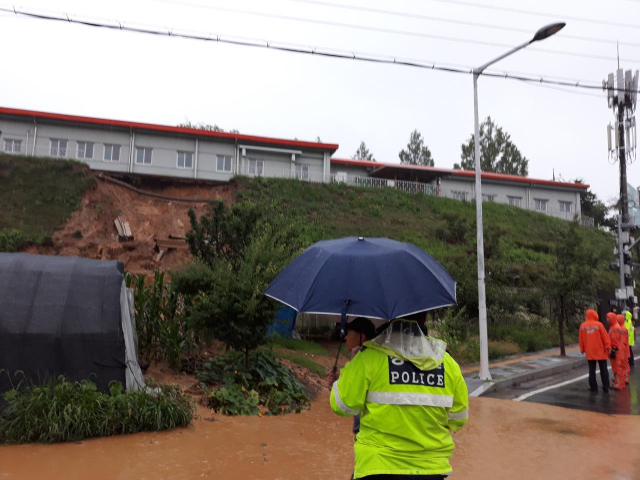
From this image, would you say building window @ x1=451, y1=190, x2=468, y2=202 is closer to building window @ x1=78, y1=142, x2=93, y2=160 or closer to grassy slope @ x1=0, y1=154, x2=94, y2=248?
grassy slope @ x1=0, y1=154, x2=94, y2=248

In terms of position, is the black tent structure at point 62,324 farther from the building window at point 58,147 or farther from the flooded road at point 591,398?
the building window at point 58,147

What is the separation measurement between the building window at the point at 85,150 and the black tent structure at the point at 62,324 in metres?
28.9

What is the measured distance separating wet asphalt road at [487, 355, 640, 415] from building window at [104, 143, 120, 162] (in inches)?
1151

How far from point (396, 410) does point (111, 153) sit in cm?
3526

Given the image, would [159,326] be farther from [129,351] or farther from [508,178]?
[508,178]

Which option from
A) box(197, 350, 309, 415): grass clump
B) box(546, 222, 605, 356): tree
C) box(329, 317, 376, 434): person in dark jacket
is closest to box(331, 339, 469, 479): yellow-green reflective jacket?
box(329, 317, 376, 434): person in dark jacket

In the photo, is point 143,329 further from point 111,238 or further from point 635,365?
point 111,238

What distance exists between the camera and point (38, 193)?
92.6ft

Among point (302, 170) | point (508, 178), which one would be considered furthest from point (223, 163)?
point (508, 178)

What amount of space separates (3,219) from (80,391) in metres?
22.3

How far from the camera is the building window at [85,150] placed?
34.3m

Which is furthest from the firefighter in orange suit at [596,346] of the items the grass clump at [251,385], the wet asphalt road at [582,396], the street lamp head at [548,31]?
the grass clump at [251,385]

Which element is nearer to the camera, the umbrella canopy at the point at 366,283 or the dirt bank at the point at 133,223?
the umbrella canopy at the point at 366,283

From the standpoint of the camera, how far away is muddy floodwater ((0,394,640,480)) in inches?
223
